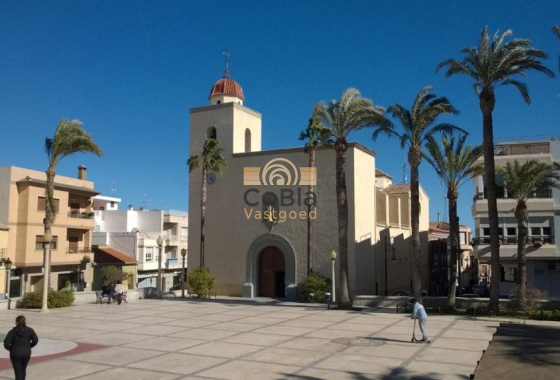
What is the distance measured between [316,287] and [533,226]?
14398 millimetres

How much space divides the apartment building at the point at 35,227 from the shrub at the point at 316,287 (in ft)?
66.4

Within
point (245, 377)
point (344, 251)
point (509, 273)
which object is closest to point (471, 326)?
point (344, 251)

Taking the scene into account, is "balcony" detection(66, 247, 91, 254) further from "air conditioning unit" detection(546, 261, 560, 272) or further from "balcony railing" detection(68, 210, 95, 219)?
"air conditioning unit" detection(546, 261, 560, 272)

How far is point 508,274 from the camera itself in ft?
115

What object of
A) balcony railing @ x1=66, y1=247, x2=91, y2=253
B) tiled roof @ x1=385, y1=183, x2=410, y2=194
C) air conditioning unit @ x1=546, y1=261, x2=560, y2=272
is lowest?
air conditioning unit @ x1=546, y1=261, x2=560, y2=272

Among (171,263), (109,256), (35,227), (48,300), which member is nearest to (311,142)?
(48,300)

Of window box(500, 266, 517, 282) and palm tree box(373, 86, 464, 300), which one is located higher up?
palm tree box(373, 86, 464, 300)

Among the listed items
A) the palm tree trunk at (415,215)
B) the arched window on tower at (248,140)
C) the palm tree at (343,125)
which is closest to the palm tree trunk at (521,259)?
the palm tree trunk at (415,215)

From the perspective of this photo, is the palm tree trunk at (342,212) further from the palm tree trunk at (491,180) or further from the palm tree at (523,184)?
the palm tree at (523,184)

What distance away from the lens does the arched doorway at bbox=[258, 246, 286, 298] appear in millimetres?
35562

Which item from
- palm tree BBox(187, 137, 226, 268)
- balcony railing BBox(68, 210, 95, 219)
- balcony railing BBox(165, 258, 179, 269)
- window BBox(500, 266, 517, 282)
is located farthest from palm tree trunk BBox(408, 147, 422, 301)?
balcony railing BBox(165, 258, 179, 269)

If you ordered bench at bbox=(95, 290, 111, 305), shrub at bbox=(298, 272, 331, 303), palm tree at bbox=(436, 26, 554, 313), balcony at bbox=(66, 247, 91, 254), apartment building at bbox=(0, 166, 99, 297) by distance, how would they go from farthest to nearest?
balcony at bbox=(66, 247, 91, 254), apartment building at bbox=(0, 166, 99, 297), shrub at bbox=(298, 272, 331, 303), bench at bbox=(95, 290, 111, 305), palm tree at bbox=(436, 26, 554, 313)

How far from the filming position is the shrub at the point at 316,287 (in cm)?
3134

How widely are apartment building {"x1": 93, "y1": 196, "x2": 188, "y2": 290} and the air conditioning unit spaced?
1485 inches
